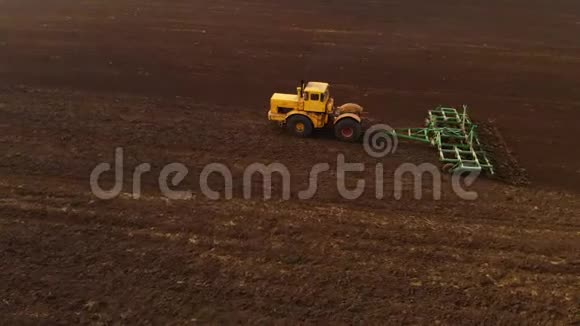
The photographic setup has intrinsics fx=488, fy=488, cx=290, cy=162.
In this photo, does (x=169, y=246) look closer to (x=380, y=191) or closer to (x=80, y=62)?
(x=380, y=191)

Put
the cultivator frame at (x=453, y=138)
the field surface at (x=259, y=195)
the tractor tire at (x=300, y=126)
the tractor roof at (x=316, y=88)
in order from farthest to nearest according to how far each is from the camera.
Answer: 1. the tractor tire at (x=300, y=126)
2. the tractor roof at (x=316, y=88)
3. the cultivator frame at (x=453, y=138)
4. the field surface at (x=259, y=195)

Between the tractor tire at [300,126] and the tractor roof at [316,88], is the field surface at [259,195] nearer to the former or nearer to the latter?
the tractor tire at [300,126]

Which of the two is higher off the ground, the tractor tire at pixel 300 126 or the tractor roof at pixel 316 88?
the tractor roof at pixel 316 88

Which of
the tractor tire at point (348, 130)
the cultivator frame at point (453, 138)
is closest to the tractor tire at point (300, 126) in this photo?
the tractor tire at point (348, 130)

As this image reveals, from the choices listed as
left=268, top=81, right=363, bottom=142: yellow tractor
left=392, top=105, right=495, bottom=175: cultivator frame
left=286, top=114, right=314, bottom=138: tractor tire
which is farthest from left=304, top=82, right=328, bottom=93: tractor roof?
left=392, top=105, right=495, bottom=175: cultivator frame

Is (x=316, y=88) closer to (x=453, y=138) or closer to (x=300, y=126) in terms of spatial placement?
(x=300, y=126)

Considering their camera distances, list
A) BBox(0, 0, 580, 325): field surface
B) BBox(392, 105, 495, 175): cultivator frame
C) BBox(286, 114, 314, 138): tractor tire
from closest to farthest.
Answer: BBox(0, 0, 580, 325): field surface
BBox(392, 105, 495, 175): cultivator frame
BBox(286, 114, 314, 138): tractor tire

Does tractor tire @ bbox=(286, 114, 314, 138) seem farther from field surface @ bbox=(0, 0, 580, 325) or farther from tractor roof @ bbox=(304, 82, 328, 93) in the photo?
tractor roof @ bbox=(304, 82, 328, 93)
